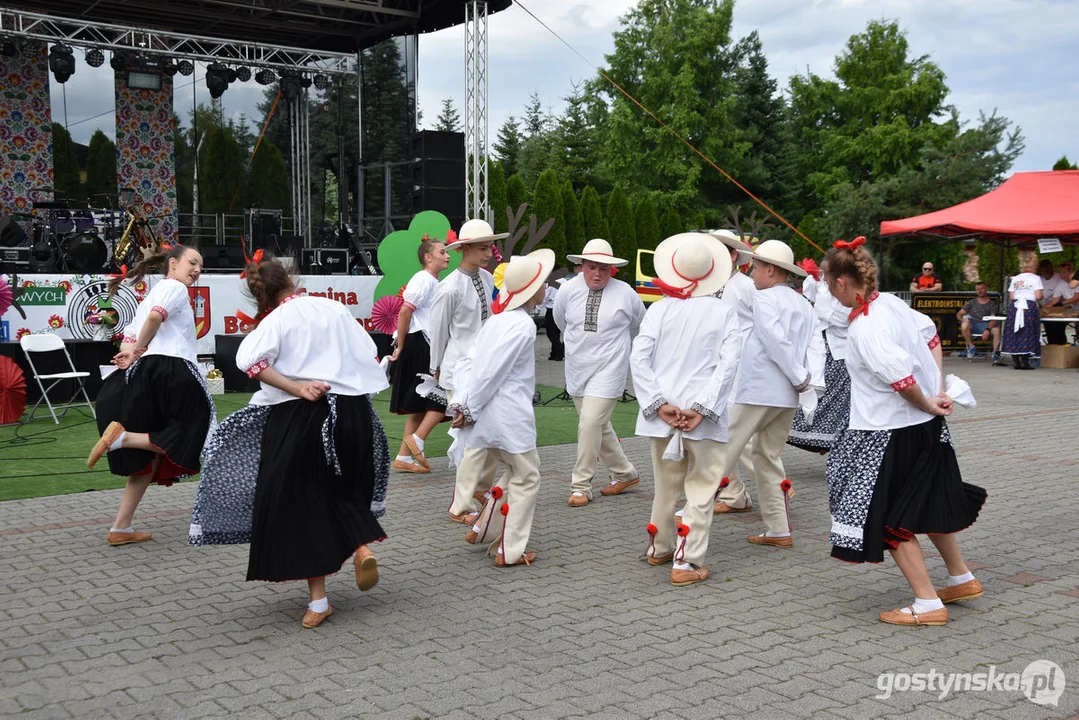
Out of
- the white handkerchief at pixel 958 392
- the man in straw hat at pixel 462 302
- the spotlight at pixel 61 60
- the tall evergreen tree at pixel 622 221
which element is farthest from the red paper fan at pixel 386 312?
the tall evergreen tree at pixel 622 221

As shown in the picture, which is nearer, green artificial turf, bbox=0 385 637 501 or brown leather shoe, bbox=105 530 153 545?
brown leather shoe, bbox=105 530 153 545

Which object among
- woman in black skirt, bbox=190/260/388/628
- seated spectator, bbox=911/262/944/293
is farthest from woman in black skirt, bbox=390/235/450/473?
seated spectator, bbox=911/262/944/293

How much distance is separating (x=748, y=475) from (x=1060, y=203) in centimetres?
1433

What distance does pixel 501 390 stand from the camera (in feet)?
17.8

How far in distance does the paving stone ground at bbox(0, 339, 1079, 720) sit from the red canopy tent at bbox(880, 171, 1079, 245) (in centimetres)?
1322

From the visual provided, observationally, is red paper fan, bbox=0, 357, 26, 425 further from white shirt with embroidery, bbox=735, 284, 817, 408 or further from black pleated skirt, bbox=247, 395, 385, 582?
white shirt with embroidery, bbox=735, 284, 817, 408

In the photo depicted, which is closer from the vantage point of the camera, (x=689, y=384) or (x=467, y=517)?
(x=689, y=384)

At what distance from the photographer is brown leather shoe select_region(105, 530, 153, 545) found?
591cm

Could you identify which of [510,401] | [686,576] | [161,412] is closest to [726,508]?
[686,576]

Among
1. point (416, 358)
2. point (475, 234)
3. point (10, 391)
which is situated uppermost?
point (475, 234)

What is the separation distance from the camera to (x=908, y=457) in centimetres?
434

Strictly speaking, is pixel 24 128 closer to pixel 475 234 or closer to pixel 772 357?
pixel 475 234

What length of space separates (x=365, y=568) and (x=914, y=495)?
2.42m

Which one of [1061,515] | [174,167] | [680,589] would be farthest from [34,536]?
[174,167]
